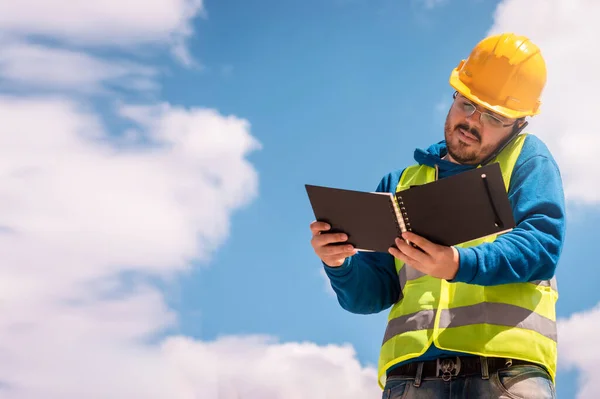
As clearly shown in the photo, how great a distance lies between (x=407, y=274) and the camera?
3887mm

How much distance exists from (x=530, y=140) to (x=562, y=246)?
2.08 feet

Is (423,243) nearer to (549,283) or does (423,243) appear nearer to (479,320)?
(479,320)

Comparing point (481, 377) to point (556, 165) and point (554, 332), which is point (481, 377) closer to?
point (554, 332)

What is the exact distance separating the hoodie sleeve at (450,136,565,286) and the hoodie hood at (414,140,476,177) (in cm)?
35

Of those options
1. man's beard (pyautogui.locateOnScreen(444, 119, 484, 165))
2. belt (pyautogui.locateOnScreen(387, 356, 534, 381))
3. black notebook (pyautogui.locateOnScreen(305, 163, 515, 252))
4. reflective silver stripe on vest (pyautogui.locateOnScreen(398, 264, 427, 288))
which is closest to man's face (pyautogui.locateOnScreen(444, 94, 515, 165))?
man's beard (pyautogui.locateOnScreen(444, 119, 484, 165))

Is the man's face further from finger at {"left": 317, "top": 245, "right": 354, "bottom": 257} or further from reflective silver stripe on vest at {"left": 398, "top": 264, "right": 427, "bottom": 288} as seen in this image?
finger at {"left": 317, "top": 245, "right": 354, "bottom": 257}

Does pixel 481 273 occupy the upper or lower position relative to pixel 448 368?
upper

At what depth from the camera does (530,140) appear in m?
3.87

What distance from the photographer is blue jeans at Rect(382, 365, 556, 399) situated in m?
3.36

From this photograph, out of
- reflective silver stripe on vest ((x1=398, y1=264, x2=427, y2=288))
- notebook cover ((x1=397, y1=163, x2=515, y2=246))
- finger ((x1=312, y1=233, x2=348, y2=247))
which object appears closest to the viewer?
notebook cover ((x1=397, y1=163, x2=515, y2=246))

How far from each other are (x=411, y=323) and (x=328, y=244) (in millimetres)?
590

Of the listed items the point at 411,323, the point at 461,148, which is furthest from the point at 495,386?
the point at 461,148

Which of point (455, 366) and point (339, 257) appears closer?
point (455, 366)

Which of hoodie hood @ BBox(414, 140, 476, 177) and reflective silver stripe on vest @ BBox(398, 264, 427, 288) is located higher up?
hoodie hood @ BBox(414, 140, 476, 177)
